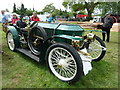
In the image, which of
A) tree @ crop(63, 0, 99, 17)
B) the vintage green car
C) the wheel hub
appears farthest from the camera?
tree @ crop(63, 0, 99, 17)

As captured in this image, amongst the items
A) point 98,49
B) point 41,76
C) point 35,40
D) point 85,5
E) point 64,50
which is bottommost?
point 41,76

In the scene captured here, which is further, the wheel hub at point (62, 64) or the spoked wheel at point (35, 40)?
the spoked wheel at point (35, 40)

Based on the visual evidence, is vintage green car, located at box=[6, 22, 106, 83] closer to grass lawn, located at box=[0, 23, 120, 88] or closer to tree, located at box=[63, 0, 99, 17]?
grass lawn, located at box=[0, 23, 120, 88]

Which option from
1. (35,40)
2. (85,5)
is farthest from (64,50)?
(85,5)

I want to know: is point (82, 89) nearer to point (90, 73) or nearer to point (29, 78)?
point (90, 73)

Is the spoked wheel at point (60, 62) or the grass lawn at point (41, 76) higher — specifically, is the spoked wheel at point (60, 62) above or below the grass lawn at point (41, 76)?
above

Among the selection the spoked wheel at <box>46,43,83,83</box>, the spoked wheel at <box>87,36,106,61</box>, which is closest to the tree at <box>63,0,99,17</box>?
the spoked wheel at <box>87,36,106,61</box>

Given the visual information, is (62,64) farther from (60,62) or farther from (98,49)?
(98,49)

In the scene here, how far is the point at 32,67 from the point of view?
325cm

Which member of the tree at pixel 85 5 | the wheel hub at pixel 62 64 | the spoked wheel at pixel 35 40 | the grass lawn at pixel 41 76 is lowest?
the grass lawn at pixel 41 76

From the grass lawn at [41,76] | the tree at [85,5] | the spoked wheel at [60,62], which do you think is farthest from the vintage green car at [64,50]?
the tree at [85,5]

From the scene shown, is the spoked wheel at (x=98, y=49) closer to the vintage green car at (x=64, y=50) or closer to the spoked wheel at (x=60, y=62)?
the vintage green car at (x=64, y=50)

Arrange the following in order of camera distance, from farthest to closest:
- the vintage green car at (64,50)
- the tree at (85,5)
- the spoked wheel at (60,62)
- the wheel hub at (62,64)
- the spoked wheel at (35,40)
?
the tree at (85,5), the spoked wheel at (35,40), the wheel hub at (62,64), the spoked wheel at (60,62), the vintage green car at (64,50)

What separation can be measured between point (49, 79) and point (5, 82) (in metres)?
0.92
